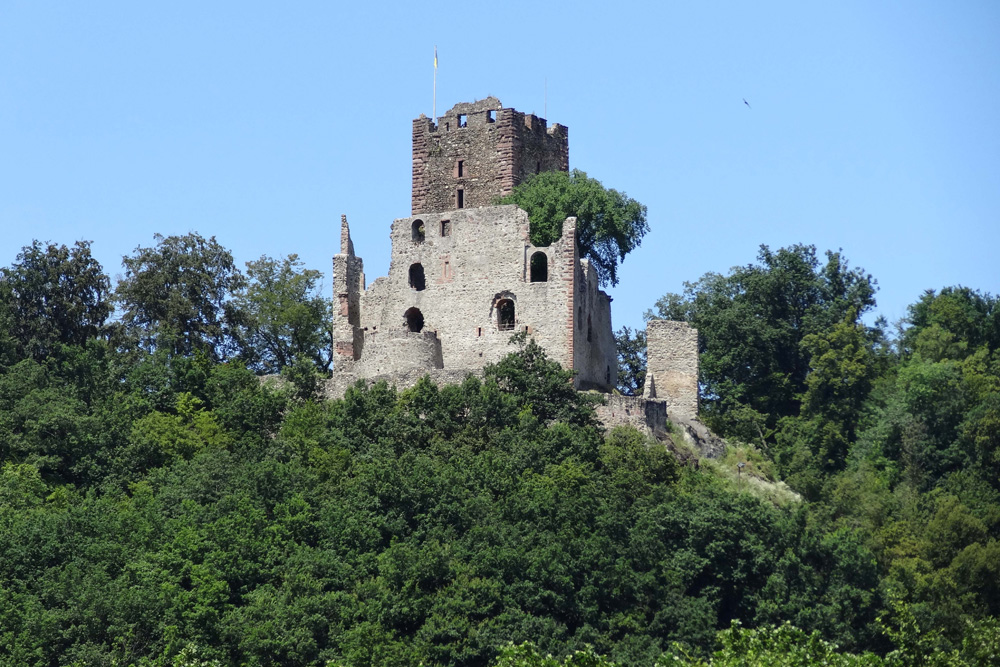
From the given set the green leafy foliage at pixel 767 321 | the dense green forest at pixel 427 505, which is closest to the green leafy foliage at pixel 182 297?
the dense green forest at pixel 427 505

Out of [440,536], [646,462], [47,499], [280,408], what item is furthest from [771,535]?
[47,499]

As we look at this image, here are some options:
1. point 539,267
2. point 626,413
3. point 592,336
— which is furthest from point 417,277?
point 626,413

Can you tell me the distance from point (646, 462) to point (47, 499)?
12960mm

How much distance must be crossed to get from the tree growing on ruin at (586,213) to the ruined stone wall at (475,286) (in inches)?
40.2

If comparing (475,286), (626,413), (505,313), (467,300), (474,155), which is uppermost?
(474,155)

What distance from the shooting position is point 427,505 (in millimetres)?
53094

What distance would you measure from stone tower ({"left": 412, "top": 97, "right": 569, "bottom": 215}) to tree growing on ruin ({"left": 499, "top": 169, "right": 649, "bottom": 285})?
744 millimetres

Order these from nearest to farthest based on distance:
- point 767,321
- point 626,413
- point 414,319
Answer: point 626,413
point 414,319
point 767,321

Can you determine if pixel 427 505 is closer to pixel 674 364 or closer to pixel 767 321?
pixel 674 364

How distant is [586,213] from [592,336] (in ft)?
9.87

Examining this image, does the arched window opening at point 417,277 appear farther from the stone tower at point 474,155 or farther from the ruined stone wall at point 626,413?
the ruined stone wall at point 626,413

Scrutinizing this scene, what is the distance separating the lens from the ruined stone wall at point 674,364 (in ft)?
200

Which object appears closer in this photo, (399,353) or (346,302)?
(399,353)

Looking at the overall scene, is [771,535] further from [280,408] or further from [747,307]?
[747,307]
